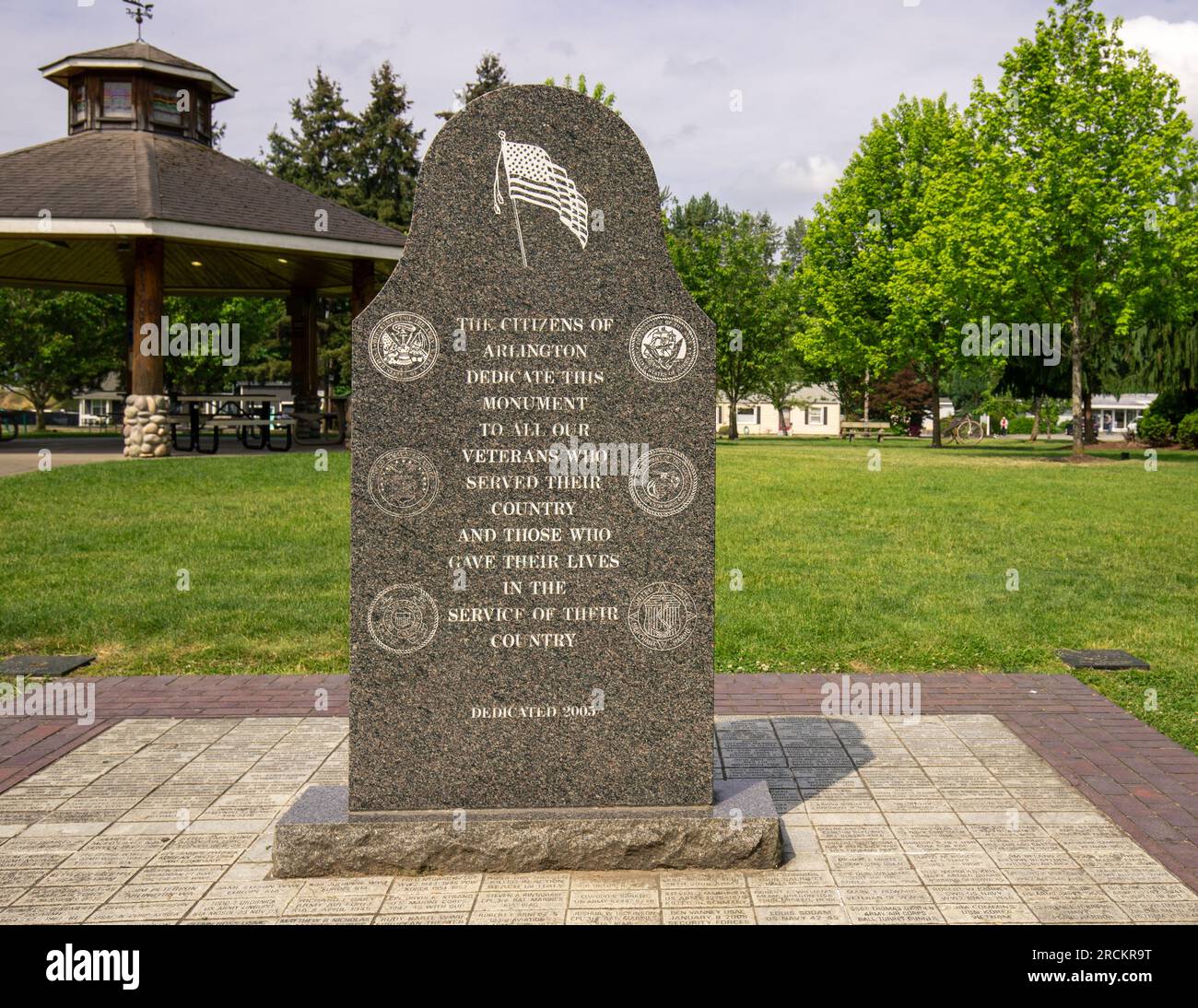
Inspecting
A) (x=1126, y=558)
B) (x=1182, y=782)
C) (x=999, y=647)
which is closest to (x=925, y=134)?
(x=1126, y=558)

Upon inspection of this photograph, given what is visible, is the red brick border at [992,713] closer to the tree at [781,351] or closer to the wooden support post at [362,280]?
the wooden support post at [362,280]

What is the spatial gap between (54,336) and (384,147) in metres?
18.8

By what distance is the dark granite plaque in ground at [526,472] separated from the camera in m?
4.70

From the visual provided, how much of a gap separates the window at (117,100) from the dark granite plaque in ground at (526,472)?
2638 cm

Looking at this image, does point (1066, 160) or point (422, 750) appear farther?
point (1066, 160)

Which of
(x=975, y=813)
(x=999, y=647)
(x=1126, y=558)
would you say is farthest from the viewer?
(x=1126, y=558)

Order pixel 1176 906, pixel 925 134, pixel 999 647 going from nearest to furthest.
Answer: pixel 1176 906 → pixel 999 647 → pixel 925 134

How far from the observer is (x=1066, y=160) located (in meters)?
32.2

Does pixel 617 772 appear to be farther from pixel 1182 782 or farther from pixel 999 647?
pixel 999 647

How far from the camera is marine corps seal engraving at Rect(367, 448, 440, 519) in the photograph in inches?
184

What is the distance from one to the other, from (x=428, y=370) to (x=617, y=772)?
1.90 metres

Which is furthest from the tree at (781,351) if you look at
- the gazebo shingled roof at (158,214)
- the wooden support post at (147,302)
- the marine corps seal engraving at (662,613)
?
the marine corps seal engraving at (662,613)

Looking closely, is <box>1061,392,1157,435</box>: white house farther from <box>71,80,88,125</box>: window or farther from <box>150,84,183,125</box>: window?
<box>71,80,88,125</box>: window

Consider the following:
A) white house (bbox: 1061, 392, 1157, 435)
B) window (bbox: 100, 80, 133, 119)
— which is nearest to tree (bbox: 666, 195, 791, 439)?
window (bbox: 100, 80, 133, 119)
